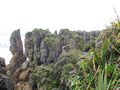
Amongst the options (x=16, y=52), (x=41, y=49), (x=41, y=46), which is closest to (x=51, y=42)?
(x=41, y=49)

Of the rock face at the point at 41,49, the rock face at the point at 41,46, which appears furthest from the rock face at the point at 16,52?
the rock face at the point at 41,46

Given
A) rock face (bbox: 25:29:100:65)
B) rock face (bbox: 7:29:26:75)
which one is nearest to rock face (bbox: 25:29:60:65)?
rock face (bbox: 25:29:100:65)

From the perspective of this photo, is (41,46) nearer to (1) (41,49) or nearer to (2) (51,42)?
(1) (41,49)

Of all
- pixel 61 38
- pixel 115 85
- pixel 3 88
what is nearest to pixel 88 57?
pixel 115 85

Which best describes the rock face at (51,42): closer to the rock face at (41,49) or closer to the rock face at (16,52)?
the rock face at (41,49)

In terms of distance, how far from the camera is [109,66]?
16.1ft

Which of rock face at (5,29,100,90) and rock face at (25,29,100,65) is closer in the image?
rock face at (5,29,100,90)

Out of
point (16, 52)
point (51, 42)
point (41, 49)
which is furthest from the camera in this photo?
point (16, 52)

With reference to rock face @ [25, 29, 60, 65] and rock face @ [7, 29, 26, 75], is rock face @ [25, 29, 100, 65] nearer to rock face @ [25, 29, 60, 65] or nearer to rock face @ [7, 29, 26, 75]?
rock face @ [25, 29, 60, 65]

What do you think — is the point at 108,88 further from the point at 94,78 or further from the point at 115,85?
the point at 94,78

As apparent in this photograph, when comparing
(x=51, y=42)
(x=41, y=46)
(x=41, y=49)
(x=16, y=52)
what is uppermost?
(x=51, y=42)

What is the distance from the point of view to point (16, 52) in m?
67.5

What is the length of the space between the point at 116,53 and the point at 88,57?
1.45 feet

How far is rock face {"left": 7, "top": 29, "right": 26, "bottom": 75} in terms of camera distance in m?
64.5
